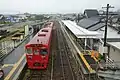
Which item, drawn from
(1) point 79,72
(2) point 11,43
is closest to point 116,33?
(1) point 79,72

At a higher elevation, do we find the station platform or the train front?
the train front

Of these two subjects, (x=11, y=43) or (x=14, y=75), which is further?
(x=11, y=43)

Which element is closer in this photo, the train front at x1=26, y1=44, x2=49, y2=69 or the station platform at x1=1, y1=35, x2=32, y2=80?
the station platform at x1=1, y1=35, x2=32, y2=80

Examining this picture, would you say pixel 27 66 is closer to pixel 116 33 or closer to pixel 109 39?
pixel 109 39

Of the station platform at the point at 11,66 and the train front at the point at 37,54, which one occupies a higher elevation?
the train front at the point at 37,54

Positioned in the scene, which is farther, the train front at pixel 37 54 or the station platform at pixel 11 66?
the train front at pixel 37 54

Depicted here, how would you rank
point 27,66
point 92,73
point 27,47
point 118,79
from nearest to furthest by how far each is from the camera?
point 118,79
point 92,73
point 27,47
point 27,66

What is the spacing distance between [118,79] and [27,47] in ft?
22.0

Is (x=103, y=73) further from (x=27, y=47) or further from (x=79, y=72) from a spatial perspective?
(x=27, y=47)

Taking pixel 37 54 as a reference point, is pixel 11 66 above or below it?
below

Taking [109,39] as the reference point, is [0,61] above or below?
below

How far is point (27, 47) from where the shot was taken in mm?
15547

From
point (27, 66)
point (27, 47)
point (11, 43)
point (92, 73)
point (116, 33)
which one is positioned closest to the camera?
point (92, 73)

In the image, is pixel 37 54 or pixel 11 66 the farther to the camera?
pixel 11 66
